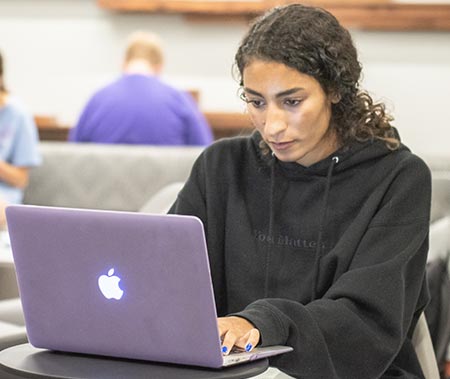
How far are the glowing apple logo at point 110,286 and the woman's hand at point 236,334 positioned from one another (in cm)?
16

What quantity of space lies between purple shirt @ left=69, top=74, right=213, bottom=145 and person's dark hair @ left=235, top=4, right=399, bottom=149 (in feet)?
9.91

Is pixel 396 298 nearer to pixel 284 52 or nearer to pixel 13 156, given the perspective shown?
pixel 284 52

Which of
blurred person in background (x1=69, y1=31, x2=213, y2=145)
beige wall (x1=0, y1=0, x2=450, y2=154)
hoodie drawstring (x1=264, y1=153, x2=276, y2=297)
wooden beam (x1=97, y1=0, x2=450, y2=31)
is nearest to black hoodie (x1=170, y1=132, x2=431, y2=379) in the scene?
hoodie drawstring (x1=264, y1=153, x2=276, y2=297)

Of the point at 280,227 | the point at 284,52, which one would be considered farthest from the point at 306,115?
the point at 280,227

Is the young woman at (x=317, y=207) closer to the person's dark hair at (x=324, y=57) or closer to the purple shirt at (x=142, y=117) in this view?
the person's dark hair at (x=324, y=57)

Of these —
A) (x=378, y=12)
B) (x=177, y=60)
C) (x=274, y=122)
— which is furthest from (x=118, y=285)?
(x=177, y=60)

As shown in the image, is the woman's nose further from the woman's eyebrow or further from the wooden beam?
the wooden beam

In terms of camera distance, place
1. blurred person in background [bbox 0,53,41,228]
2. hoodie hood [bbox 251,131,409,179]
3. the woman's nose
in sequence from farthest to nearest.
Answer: blurred person in background [bbox 0,53,41,228] → hoodie hood [bbox 251,131,409,179] → the woman's nose

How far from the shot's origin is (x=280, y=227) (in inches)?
85.7

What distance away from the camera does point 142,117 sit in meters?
5.17

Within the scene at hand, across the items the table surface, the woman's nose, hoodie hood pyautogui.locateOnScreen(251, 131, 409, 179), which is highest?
the woman's nose

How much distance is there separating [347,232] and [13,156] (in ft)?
9.79

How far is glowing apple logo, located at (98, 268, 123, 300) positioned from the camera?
173 cm

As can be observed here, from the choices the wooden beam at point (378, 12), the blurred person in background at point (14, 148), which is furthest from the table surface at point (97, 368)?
the wooden beam at point (378, 12)
